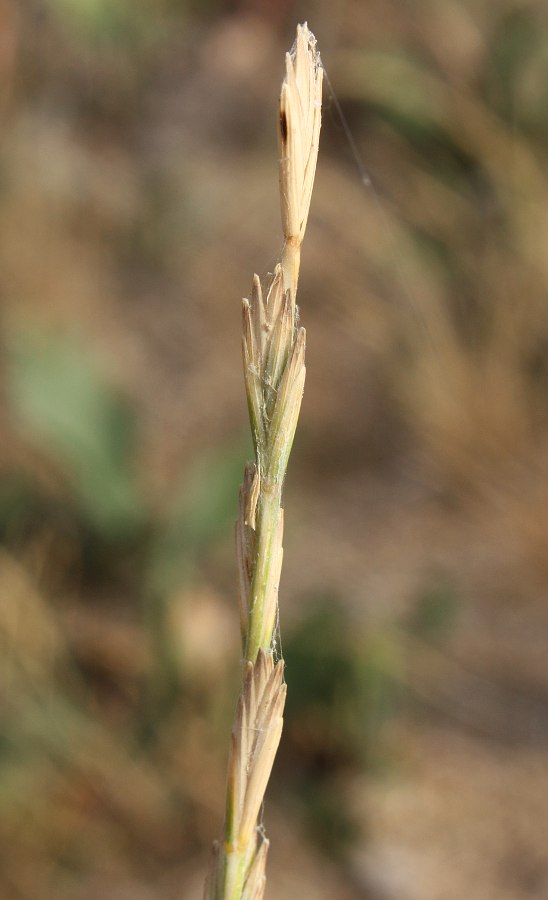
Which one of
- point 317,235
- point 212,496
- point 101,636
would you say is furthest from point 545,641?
point 317,235

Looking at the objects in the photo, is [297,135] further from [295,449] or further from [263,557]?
[295,449]

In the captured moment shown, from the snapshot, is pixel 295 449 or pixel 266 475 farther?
pixel 295 449

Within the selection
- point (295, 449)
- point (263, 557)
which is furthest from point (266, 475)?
point (295, 449)

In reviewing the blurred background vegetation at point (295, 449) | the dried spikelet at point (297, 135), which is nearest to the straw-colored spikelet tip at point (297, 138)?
the dried spikelet at point (297, 135)

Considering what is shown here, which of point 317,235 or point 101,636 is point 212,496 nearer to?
point 101,636

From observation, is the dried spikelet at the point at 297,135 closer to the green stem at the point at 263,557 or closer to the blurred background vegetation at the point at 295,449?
the green stem at the point at 263,557

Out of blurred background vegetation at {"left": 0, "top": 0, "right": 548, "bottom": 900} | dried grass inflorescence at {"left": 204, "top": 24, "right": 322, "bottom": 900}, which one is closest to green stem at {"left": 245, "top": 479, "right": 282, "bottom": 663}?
dried grass inflorescence at {"left": 204, "top": 24, "right": 322, "bottom": 900}
